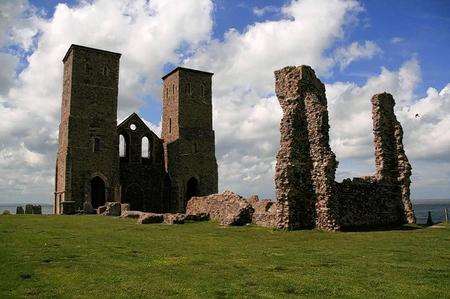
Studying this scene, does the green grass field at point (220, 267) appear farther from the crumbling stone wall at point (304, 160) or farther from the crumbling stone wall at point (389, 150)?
the crumbling stone wall at point (389, 150)

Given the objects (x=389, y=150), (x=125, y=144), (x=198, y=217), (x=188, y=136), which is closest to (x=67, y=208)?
(x=125, y=144)

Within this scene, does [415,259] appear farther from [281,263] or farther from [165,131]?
[165,131]

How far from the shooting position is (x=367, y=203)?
20438mm

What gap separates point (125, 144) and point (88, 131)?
4.96 metres

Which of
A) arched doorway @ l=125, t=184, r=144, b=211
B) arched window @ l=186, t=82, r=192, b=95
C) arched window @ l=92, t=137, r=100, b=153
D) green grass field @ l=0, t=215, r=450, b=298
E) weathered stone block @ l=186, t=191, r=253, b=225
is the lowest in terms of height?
green grass field @ l=0, t=215, r=450, b=298

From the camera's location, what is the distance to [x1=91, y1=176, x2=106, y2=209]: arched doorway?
1489 inches

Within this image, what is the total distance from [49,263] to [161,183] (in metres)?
33.2

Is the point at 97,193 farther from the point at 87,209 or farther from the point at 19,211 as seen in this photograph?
the point at 19,211

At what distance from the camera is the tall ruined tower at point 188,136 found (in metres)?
41.4

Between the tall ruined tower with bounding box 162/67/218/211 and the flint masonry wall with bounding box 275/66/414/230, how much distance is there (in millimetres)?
22787

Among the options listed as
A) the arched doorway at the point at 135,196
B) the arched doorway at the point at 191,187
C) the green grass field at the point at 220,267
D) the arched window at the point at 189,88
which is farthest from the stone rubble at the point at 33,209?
the green grass field at the point at 220,267

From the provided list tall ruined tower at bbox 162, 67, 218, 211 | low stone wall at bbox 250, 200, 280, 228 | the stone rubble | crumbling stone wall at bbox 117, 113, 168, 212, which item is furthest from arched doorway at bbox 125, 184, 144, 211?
low stone wall at bbox 250, 200, 280, 228

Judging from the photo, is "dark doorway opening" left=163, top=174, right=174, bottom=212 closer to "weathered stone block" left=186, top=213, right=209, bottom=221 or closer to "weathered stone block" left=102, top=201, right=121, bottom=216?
"weathered stone block" left=102, top=201, right=121, bottom=216

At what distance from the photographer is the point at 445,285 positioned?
7.12 meters
